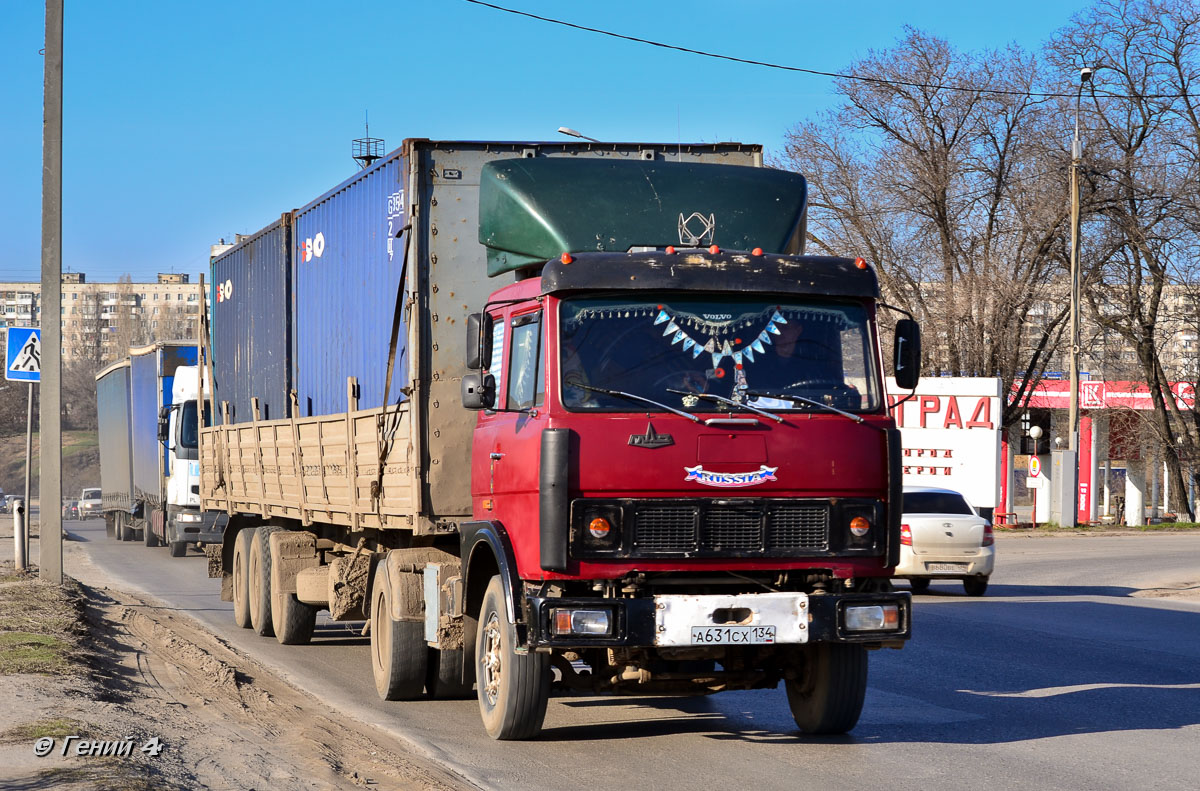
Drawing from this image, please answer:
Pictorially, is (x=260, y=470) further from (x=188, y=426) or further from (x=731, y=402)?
(x=188, y=426)

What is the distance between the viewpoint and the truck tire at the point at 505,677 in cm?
818

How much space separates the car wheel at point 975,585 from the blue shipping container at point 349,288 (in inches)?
422

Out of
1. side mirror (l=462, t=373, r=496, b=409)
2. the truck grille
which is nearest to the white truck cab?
side mirror (l=462, t=373, r=496, b=409)

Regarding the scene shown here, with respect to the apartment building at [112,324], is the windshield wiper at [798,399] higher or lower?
lower

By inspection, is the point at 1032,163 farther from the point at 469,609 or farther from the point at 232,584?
the point at 469,609

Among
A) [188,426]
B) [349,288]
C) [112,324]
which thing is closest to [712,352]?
[349,288]

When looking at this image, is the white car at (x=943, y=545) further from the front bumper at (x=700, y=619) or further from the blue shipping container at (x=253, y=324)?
the front bumper at (x=700, y=619)

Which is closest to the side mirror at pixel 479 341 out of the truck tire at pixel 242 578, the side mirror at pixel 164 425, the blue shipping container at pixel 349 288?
the blue shipping container at pixel 349 288

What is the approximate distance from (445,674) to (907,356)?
4.03 meters

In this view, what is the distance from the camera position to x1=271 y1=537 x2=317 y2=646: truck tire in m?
14.0

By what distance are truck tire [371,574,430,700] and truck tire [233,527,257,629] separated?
5.18m

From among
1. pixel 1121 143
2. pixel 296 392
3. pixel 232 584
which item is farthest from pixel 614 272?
pixel 1121 143

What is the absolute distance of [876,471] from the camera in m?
8.06

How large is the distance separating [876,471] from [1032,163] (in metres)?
37.2
